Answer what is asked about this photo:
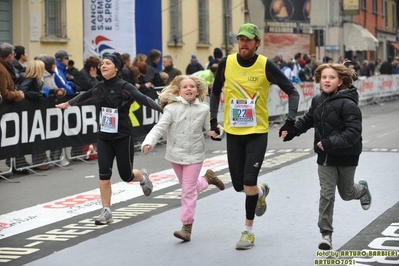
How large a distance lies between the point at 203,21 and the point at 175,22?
254cm

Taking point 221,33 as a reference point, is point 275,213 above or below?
below

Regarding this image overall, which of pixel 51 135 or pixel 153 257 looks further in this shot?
pixel 51 135

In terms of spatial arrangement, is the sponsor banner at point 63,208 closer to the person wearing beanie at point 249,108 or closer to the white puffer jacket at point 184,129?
the white puffer jacket at point 184,129

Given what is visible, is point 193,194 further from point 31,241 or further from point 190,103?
point 31,241

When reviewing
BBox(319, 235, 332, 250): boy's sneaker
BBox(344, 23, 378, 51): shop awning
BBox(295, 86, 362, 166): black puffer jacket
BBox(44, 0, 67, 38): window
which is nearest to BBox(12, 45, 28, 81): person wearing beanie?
BBox(295, 86, 362, 166): black puffer jacket

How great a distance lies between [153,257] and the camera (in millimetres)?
8164

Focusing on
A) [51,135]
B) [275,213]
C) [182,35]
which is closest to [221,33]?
[182,35]

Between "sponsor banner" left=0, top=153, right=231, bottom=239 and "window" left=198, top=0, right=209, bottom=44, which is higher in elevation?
"window" left=198, top=0, right=209, bottom=44

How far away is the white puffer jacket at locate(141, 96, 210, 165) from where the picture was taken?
9047 millimetres

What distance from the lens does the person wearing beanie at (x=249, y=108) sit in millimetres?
8484

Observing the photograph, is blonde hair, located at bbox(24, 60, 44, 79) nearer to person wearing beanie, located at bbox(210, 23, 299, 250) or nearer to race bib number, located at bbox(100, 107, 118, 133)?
race bib number, located at bbox(100, 107, 118, 133)

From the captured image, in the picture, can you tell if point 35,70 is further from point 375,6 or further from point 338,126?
point 375,6

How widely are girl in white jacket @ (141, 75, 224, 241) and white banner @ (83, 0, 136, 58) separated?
33.7 feet

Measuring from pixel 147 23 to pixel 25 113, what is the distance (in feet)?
20.9
